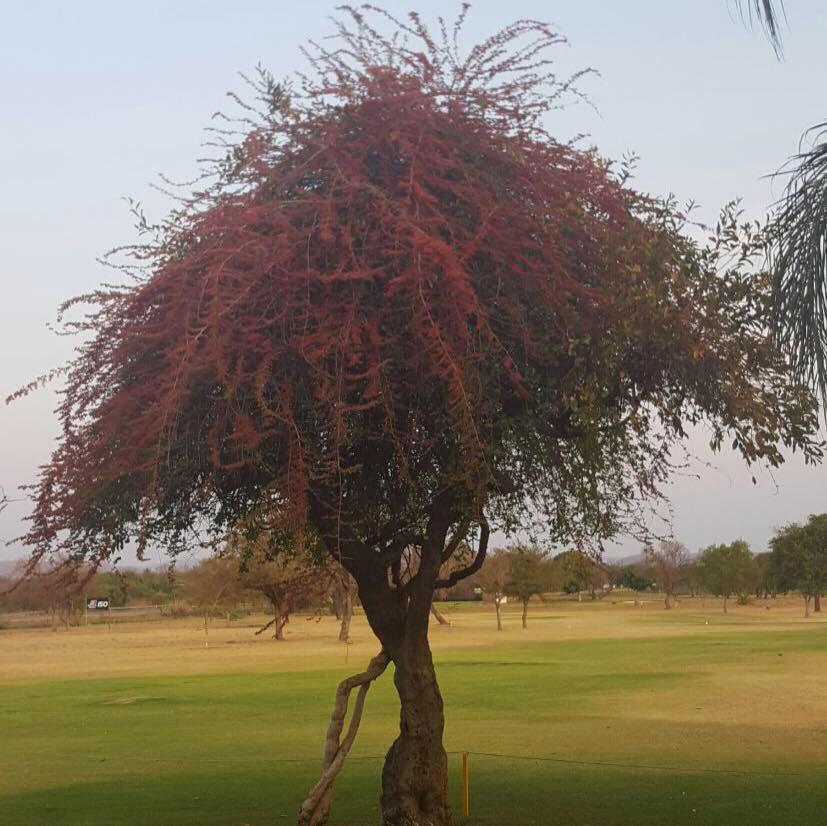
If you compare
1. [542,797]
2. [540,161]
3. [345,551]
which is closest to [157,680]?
[542,797]

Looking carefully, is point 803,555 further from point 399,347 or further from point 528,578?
point 399,347

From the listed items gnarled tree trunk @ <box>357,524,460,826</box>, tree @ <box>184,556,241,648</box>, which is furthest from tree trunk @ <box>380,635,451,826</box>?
tree @ <box>184,556,241,648</box>

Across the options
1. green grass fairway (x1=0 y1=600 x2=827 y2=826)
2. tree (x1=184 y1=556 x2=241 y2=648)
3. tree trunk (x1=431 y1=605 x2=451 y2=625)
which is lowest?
green grass fairway (x1=0 y1=600 x2=827 y2=826)

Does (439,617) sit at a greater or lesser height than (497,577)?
lesser

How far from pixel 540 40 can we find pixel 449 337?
4.24 m

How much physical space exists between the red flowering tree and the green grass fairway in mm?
5573

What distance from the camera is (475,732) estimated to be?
35.4m

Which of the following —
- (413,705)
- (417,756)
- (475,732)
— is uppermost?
(413,705)

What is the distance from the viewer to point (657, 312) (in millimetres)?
15117

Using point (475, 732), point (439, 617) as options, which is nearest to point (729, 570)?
point (439, 617)

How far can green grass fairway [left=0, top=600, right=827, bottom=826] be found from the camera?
2164 centimetres

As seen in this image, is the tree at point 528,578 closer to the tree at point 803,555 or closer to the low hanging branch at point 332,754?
the tree at point 803,555

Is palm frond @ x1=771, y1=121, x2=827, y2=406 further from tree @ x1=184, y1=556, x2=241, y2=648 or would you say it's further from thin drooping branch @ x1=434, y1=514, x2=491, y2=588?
tree @ x1=184, y1=556, x2=241, y2=648

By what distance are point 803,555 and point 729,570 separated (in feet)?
76.2
